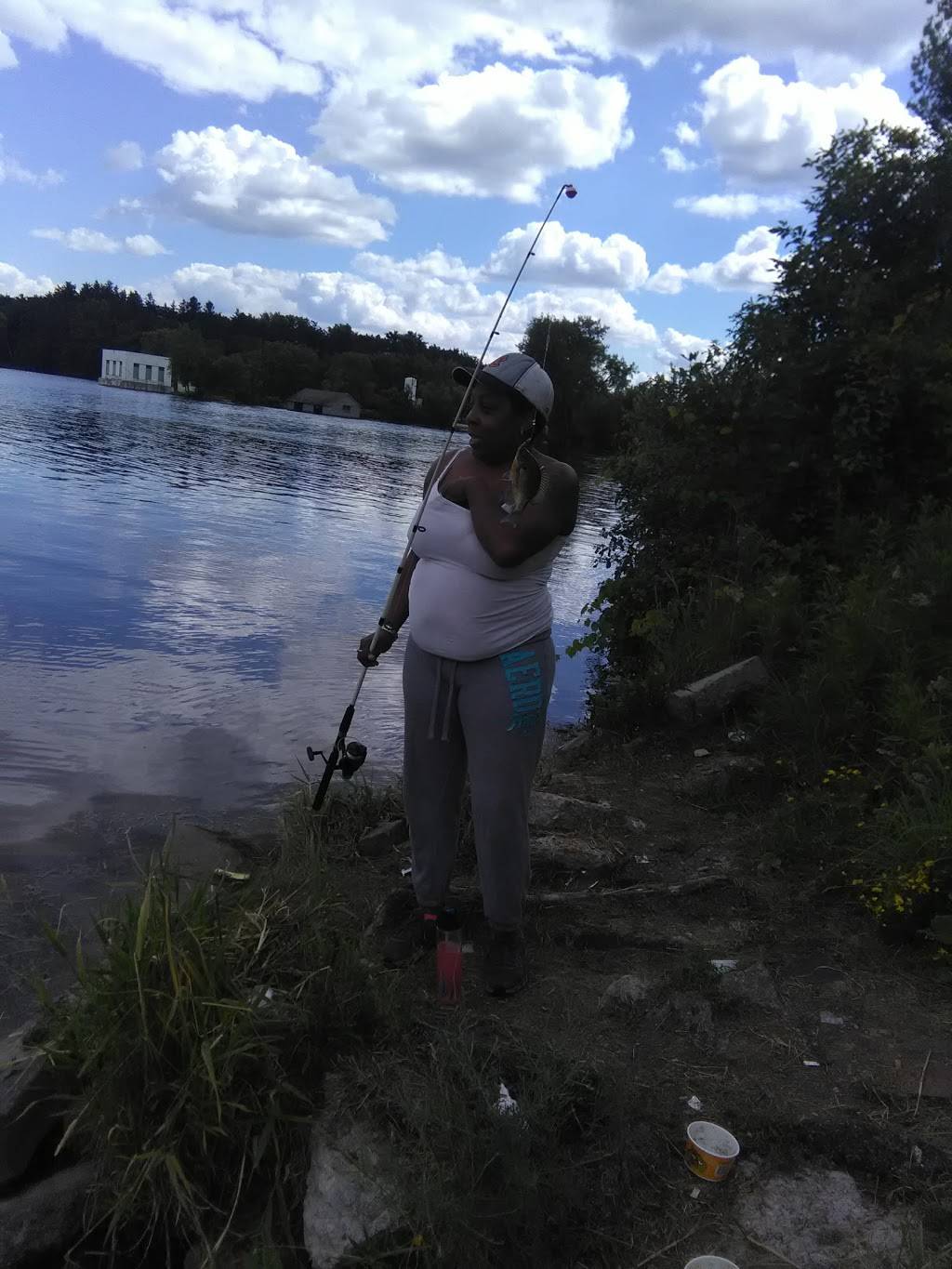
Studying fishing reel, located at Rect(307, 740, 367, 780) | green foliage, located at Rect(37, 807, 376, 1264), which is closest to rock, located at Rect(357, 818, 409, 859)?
fishing reel, located at Rect(307, 740, 367, 780)

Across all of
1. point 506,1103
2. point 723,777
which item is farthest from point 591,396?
point 506,1103

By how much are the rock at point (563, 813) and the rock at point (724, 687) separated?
118 cm

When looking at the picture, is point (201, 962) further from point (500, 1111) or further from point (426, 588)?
point (426, 588)

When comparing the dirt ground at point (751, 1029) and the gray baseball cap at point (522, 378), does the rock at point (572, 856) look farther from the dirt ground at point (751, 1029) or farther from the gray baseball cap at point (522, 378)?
the gray baseball cap at point (522, 378)

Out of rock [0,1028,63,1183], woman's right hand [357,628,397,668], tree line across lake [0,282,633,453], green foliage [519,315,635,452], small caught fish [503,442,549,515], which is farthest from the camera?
tree line across lake [0,282,633,453]

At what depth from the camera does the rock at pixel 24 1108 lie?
8.79ft

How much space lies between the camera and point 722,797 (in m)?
5.00

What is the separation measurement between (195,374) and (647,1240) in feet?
367

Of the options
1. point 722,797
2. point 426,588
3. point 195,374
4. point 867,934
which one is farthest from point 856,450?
point 195,374

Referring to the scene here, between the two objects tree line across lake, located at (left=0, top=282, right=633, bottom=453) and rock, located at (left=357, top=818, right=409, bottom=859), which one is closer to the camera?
rock, located at (left=357, top=818, right=409, bottom=859)

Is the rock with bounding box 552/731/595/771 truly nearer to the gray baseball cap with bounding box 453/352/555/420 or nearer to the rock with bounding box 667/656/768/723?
the rock with bounding box 667/656/768/723

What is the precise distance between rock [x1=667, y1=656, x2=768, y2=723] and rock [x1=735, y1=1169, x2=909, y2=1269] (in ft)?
11.5

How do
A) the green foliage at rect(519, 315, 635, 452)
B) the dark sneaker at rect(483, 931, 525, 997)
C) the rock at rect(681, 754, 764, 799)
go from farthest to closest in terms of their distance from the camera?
1. the green foliage at rect(519, 315, 635, 452)
2. the rock at rect(681, 754, 764, 799)
3. the dark sneaker at rect(483, 931, 525, 997)

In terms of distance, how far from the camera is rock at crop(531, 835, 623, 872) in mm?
4199
